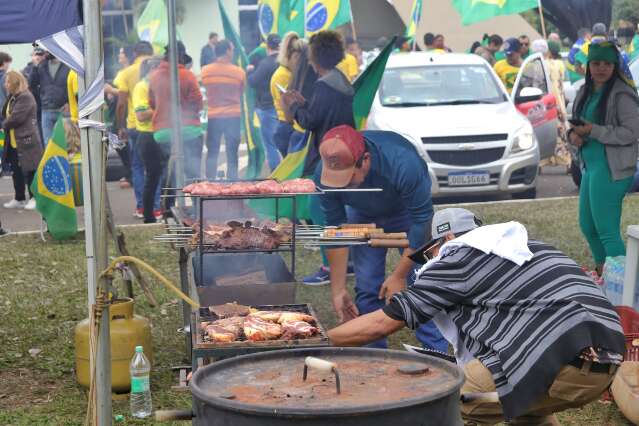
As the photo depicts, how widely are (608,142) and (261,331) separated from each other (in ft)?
14.4

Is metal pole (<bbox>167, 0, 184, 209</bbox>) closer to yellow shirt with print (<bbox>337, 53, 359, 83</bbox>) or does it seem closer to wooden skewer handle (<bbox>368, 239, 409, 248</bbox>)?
wooden skewer handle (<bbox>368, 239, 409, 248</bbox>)

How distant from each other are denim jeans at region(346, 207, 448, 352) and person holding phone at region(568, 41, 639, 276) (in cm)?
210

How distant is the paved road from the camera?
13836mm

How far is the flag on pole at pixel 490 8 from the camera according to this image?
8.36 m

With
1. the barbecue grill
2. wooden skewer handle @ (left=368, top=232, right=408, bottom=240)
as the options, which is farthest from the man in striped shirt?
wooden skewer handle @ (left=368, top=232, right=408, bottom=240)

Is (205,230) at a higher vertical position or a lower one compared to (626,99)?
lower

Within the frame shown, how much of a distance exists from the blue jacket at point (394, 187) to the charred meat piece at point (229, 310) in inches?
56.1

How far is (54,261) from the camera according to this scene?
10.9m

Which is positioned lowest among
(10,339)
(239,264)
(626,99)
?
(10,339)

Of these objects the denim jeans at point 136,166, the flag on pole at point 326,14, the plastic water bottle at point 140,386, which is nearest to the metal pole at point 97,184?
the plastic water bottle at point 140,386

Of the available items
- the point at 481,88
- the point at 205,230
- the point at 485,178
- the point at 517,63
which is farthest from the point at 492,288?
the point at 517,63

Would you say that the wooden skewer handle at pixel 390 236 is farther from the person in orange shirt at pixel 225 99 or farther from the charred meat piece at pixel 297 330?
the person in orange shirt at pixel 225 99

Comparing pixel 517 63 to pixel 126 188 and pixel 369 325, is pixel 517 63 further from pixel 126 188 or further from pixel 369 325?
pixel 369 325

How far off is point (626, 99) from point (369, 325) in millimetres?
4638
